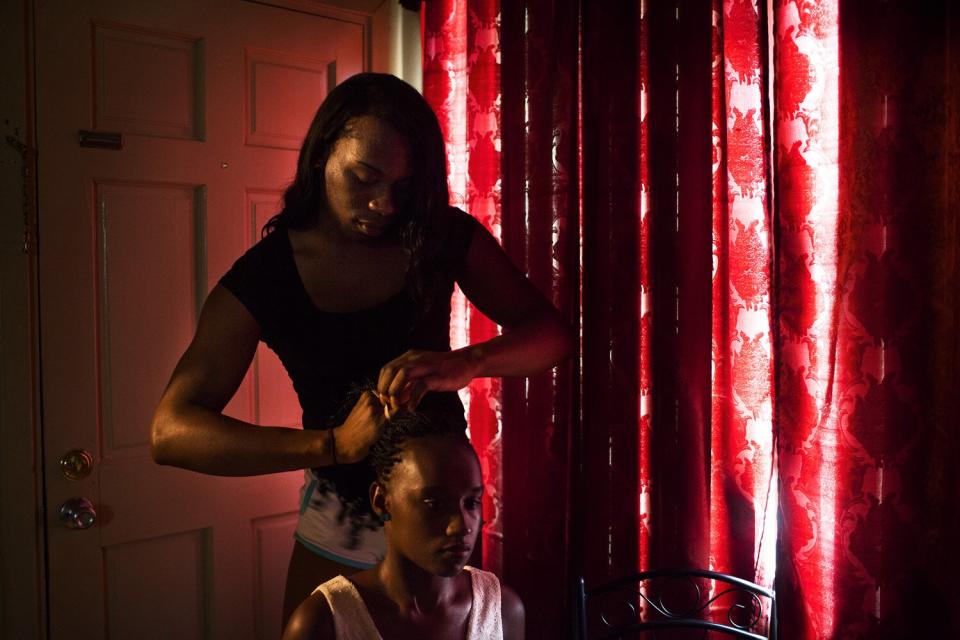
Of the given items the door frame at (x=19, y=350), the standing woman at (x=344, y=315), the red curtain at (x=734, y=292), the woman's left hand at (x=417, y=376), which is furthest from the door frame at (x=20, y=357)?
the woman's left hand at (x=417, y=376)

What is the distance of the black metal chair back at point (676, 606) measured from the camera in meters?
1.56

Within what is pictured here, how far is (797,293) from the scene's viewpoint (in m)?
1.46

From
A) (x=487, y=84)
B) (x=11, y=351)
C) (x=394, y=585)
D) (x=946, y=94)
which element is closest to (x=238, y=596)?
(x=11, y=351)

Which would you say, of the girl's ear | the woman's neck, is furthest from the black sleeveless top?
the woman's neck

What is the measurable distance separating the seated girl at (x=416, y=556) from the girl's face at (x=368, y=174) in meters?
0.32

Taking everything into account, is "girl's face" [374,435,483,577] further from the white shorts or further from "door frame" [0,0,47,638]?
"door frame" [0,0,47,638]

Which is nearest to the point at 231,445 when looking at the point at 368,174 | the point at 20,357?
the point at 368,174

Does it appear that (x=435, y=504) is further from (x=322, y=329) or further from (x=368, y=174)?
(x=368, y=174)

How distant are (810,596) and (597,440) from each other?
571mm

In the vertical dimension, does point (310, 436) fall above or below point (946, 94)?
below

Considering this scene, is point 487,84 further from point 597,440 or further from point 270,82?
point 597,440

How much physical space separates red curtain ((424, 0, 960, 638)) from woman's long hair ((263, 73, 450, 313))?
0.67m

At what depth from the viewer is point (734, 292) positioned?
64.2 inches

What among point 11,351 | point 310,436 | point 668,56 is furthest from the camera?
point 11,351
